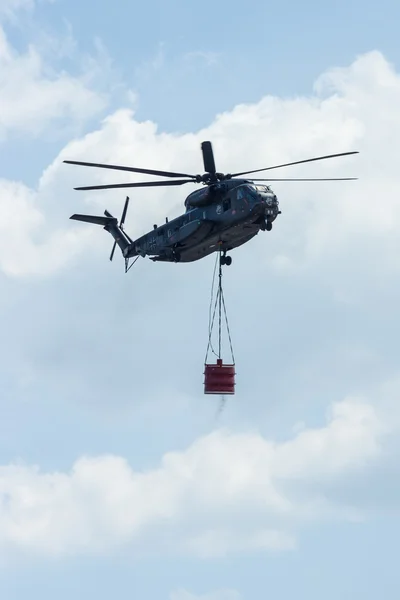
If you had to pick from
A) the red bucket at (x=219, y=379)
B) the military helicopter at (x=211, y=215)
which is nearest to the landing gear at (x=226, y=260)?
the military helicopter at (x=211, y=215)

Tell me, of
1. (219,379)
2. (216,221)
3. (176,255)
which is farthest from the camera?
(176,255)

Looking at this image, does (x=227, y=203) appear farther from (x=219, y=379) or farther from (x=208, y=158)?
(x=219, y=379)

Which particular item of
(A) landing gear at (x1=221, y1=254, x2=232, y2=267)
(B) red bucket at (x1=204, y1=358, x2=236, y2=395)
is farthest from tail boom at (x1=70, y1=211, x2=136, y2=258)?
(B) red bucket at (x1=204, y1=358, x2=236, y2=395)

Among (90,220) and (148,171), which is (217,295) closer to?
(148,171)

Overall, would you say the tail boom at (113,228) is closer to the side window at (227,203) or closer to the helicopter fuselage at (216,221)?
the helicopter fuselage at (216,221)

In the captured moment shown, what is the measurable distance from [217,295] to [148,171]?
6.21 metres

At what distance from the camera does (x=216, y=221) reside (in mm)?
52250

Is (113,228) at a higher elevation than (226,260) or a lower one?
higher

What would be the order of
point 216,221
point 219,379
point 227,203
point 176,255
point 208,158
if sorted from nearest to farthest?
point 219,379
point 227,203
point 216,221
point 208,158
point 176,255

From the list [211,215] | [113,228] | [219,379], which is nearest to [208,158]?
[211,215]

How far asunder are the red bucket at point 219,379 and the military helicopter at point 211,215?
23.2 feet

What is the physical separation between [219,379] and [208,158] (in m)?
11.4

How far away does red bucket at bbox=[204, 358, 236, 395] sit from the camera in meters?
47.4

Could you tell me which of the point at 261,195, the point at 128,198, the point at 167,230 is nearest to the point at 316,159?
the point at 261,195
